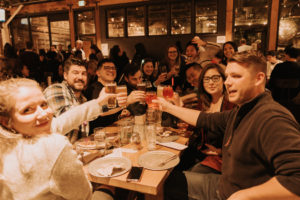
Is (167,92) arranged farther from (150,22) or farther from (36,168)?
(150,22)

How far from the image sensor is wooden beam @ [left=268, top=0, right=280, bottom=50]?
6.55 meters

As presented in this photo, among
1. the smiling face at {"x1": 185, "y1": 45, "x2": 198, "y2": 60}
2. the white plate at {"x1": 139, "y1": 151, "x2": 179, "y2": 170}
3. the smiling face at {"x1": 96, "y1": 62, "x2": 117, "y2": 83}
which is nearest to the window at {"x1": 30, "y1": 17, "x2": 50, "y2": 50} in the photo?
the smiling face at {"x1": 185, "y1": 45, "x2": 198, "y2": 60}

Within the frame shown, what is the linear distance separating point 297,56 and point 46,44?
10.5 meters

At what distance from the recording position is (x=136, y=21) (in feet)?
27.8

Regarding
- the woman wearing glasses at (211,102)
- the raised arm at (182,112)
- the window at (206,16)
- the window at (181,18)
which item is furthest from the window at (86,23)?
the raised arm at (182,112)

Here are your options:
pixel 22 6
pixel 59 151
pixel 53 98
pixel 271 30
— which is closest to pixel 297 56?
pixel 271 30

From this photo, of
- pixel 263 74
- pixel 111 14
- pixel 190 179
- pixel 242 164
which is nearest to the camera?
pixel 242 164

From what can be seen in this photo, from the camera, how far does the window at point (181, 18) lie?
301 inches

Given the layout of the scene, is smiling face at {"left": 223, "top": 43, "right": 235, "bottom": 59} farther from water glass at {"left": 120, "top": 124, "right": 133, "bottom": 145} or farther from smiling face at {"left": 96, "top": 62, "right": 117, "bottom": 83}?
water glass at {"left": 120, "top": 124, "right": 133, "bottom": 145}

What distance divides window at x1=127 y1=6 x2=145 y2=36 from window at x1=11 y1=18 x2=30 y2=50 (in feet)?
18.8

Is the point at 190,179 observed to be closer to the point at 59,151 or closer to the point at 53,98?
the point at 59,151

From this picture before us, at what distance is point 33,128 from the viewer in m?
1.03

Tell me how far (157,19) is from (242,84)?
24.2 ft

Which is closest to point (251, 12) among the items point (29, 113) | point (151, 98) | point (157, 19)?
point (157, 19)
